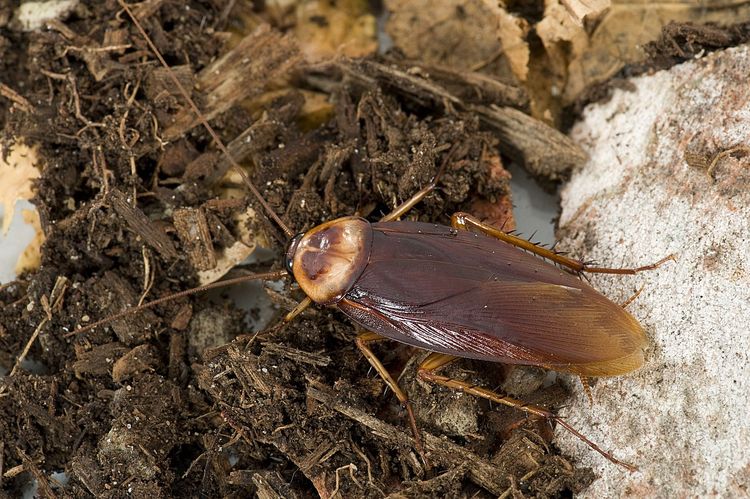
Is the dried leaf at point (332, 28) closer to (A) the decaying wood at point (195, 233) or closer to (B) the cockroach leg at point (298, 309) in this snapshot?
(A) the decaying wood at point (195, 233)

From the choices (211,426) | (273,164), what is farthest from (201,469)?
(273,164)

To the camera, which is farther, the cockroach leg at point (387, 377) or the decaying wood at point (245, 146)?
the decaying wood at point (245, 146)

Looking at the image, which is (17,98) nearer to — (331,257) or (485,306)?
(331,257)

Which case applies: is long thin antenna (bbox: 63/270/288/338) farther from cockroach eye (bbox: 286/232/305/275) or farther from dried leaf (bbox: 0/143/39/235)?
dried leaf (bbox: 0/143/39/235)

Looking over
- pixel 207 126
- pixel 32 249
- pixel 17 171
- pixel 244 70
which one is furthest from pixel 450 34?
pixel 32 249

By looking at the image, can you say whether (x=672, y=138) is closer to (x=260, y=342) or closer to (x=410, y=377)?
(x=410, y=377)

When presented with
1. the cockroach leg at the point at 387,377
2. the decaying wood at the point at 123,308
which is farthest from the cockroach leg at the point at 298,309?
the decaying wood at the point at 123,308

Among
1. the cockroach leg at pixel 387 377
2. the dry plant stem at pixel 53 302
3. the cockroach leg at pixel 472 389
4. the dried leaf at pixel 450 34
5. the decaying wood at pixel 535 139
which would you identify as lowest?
the dry plant stem at pixel 53 302
